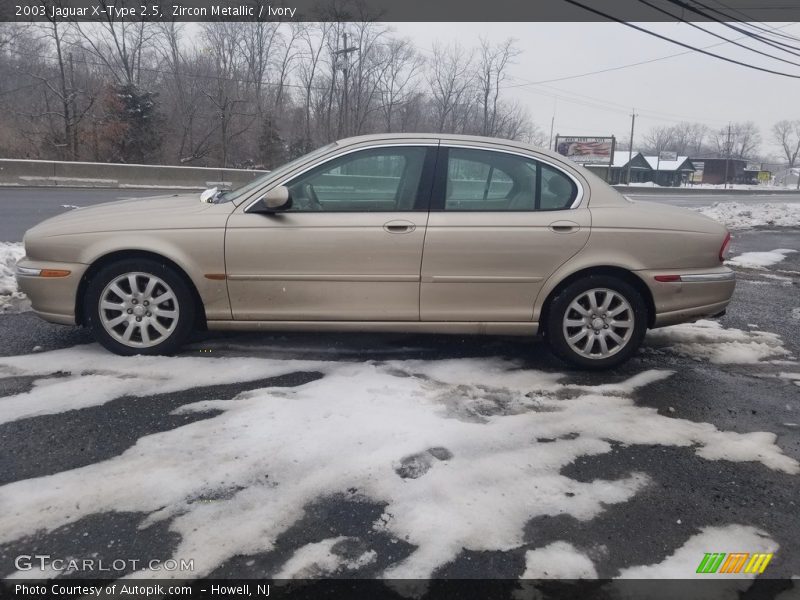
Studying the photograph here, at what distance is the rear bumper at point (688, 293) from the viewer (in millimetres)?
4137

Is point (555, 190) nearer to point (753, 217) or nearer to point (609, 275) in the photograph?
point (609, 275)

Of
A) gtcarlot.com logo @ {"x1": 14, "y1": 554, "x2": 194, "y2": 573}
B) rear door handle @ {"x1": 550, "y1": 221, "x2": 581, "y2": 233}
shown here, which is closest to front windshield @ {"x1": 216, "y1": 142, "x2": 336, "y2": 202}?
rear door handle @ {"x1": 550, "y1": 221, "x2": 581, "y2": 233}

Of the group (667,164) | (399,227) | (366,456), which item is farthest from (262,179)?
(667,164)

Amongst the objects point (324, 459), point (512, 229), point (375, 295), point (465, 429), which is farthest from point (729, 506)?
point (375, 295)

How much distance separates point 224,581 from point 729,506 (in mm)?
2174

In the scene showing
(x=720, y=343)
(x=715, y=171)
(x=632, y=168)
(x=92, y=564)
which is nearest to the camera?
(x=92, y=564)

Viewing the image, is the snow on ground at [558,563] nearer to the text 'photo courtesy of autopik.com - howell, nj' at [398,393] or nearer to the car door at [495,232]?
the text 'photo courtesy of autopik.com - howell, nj' at [398,393]

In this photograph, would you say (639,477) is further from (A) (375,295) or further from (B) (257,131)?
(B) (257,131)

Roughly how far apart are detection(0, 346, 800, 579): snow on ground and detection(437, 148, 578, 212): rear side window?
3.93ft

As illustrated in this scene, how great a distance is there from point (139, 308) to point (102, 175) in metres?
19.6

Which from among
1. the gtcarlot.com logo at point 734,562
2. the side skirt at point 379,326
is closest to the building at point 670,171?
the side skirt at point 379,326

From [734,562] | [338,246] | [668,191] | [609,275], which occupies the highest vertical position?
[668,191]

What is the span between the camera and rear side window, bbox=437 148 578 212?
4160 millimetres

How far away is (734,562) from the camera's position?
2242 millimetres
